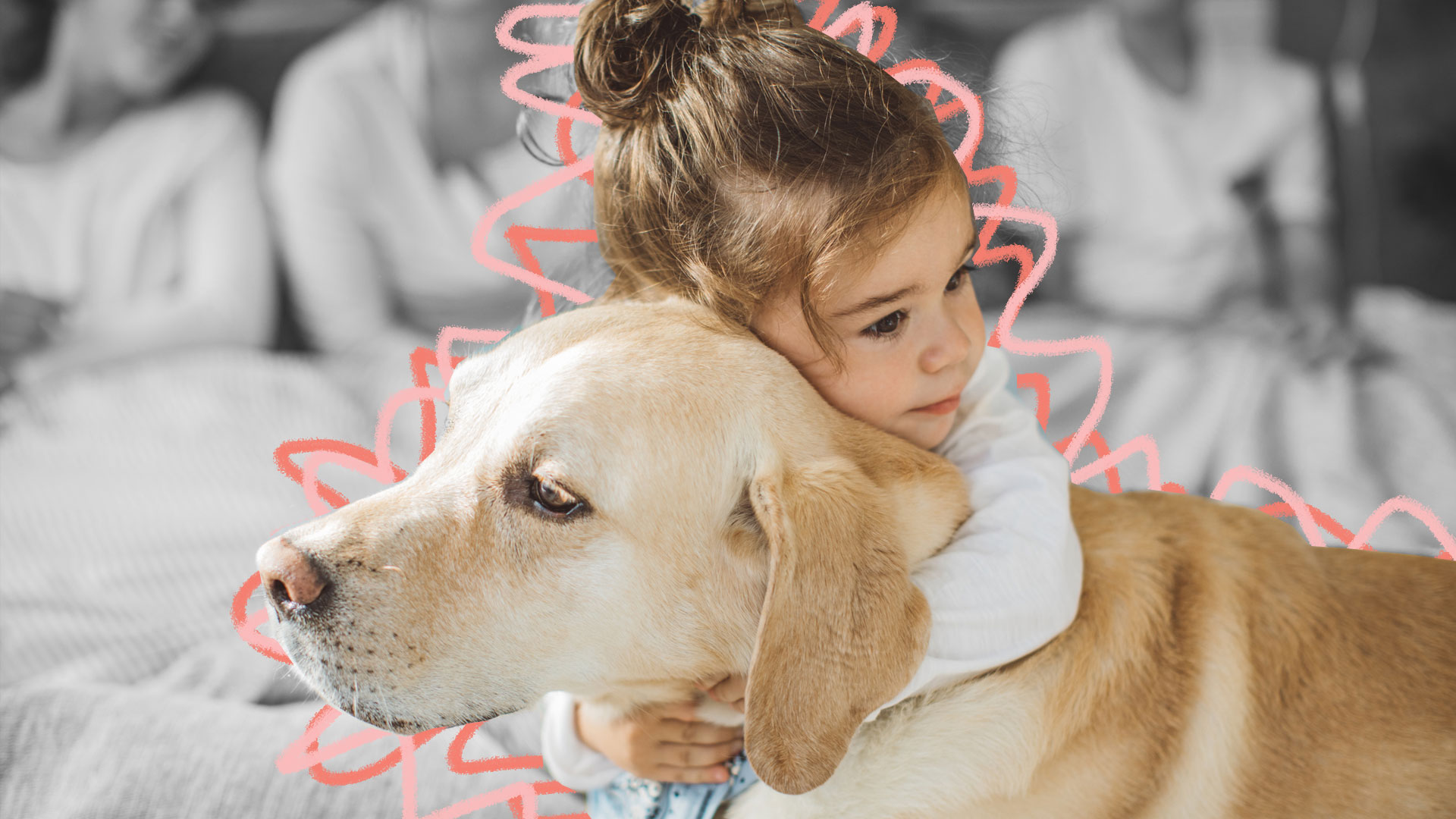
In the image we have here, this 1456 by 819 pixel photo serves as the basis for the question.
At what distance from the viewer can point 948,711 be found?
1673 mm

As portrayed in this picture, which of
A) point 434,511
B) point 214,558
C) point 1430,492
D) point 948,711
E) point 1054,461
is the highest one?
point 434,511

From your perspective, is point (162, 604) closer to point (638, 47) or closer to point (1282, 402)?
point (638, 47)

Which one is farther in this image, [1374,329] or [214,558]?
[1374,329]

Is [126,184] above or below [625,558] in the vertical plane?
below

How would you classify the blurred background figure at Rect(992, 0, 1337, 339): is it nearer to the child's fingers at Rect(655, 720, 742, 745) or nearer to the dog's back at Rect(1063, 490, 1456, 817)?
the dog's back at Rect(1063, 490, 1456, 817)

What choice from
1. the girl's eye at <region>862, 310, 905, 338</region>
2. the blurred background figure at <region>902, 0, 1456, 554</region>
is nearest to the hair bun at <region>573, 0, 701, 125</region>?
the girl's eye at <region>862, 310, 905, 338</region>

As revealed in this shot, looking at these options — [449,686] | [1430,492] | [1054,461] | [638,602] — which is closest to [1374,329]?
[1430,492]

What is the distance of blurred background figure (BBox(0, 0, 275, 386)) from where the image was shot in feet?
13.4

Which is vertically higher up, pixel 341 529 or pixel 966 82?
pixel 966 82

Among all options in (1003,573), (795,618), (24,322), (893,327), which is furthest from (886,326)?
(24,322)

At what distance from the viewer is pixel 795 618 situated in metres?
1.45

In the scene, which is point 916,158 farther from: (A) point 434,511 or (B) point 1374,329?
(B) point 1374,329

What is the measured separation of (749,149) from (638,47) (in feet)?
1.10

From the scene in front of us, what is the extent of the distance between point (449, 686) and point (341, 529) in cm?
28
